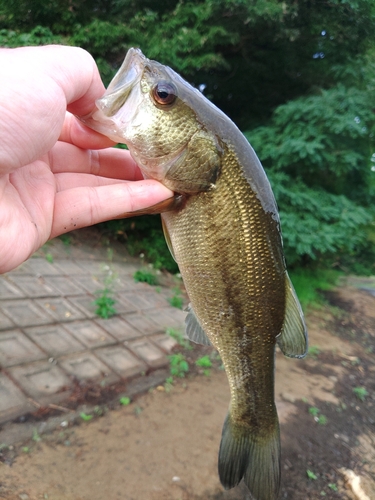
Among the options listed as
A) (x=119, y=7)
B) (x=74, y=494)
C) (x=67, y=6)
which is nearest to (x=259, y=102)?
(x=119, y=7)

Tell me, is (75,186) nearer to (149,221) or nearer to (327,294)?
(149,221)

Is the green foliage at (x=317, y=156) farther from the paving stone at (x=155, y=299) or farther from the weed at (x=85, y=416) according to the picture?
the weed at (x=85, y=416)

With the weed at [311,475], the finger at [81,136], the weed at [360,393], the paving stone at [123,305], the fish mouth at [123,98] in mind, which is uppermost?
the fish mouth at [123,98]

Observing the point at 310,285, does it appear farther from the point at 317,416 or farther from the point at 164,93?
the point at 164,93

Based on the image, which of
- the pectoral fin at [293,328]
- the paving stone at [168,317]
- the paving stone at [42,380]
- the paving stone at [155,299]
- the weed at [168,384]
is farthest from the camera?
the paving stone at [155,299]

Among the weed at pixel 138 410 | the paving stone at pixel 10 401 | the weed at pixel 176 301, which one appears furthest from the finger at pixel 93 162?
the weed at pixel 176 301

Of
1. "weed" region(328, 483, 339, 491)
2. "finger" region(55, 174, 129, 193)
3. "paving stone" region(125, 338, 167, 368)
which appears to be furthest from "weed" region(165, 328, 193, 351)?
"finger" region(55, 174, 129, 193)
